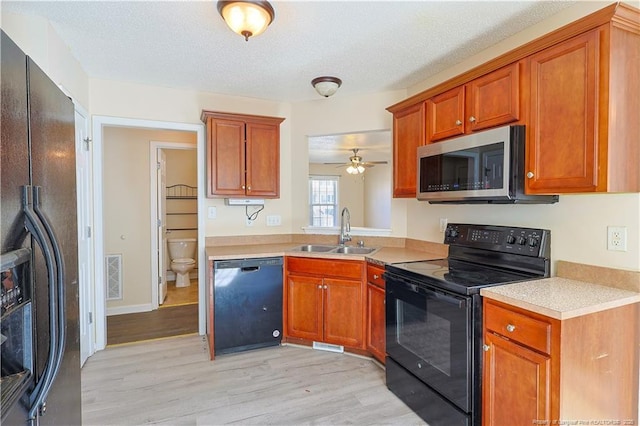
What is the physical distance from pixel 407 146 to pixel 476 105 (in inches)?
28.4

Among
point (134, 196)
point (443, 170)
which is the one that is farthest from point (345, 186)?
point (443, 170)

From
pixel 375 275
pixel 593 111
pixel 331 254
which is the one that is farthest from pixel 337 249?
pixel 593 111

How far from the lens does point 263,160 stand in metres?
3.35

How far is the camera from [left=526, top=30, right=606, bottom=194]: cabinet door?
5.24ft

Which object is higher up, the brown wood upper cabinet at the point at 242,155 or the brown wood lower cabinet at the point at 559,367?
the brown wood upper cabinet at the point at 242,155

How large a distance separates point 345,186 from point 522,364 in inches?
201

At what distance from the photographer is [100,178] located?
304 centimetres

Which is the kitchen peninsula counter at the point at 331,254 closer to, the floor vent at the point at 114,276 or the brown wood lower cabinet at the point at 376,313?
the brown wood lower cabinet at the point at 376,313

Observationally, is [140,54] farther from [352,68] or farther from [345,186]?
[345,186]

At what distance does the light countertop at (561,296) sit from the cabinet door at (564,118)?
50 centimetres

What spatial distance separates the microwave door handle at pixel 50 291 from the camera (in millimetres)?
969

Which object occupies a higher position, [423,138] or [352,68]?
[352,68]

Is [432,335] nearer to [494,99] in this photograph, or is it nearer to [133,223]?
[494,99]

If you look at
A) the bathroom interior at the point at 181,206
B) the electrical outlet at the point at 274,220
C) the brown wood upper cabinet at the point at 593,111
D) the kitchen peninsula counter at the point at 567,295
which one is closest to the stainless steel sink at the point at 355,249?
the electrical outlet at the point at 274,220
